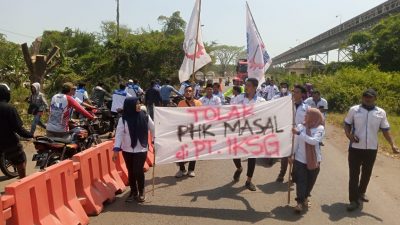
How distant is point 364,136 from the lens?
7016 millimetres

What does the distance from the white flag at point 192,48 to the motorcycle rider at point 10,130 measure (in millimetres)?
3734

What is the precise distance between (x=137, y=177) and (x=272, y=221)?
7.12ft

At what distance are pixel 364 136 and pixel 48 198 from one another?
472cm

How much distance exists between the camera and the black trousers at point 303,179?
6.63 m

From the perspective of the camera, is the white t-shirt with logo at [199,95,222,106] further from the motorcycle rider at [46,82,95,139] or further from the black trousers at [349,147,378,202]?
the black trousers at [349,147,378,202]

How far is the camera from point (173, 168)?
32.0 ft

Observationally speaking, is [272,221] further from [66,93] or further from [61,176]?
[66,93]

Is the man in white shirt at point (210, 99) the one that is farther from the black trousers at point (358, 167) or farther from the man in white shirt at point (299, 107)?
the black trousers at point (358, 167)

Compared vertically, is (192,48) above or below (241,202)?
above

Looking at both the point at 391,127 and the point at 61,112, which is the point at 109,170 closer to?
the point at 61,112

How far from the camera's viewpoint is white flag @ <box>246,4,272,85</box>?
9789 mm

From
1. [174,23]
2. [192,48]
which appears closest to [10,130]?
[192,48]

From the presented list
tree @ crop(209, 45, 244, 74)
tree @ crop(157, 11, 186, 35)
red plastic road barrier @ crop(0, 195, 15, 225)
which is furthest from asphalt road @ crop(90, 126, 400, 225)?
tree @ crop(209, 45, 244, 74)

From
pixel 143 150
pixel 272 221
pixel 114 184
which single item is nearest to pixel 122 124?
pixel 143 150
